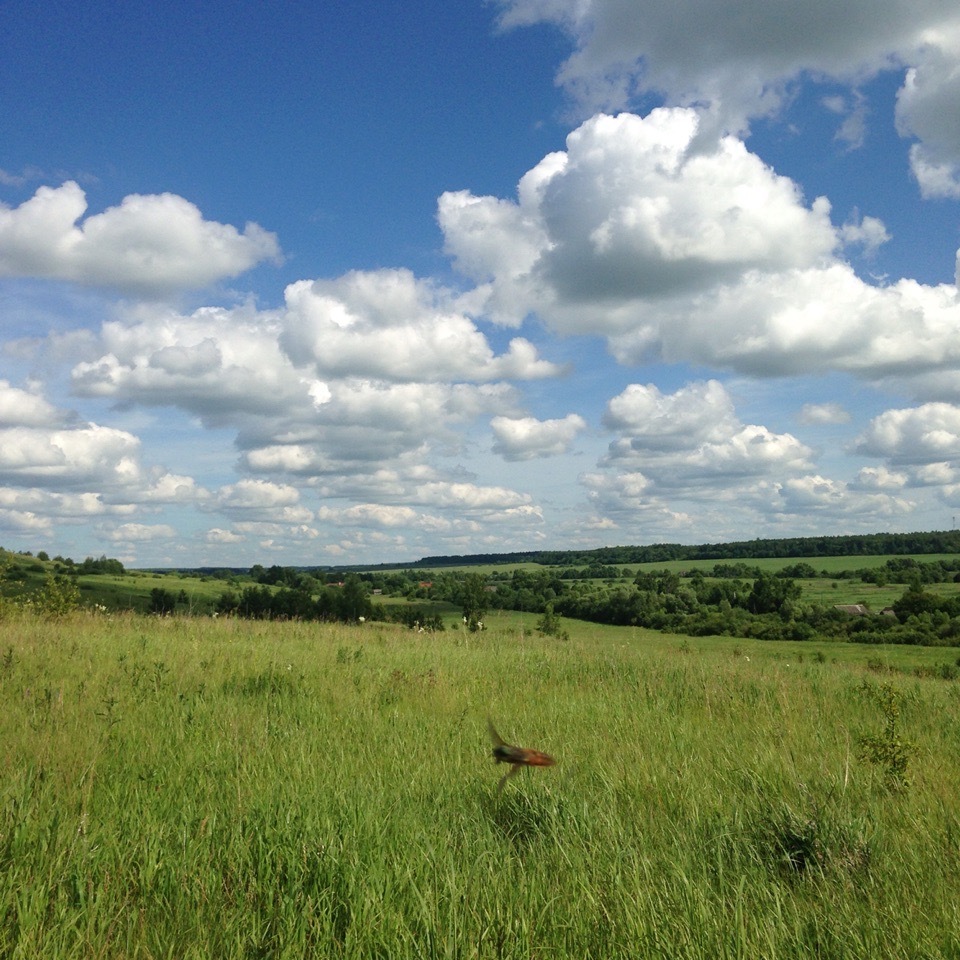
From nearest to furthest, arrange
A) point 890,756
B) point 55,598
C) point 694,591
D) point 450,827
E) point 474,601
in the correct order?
1. point 450,827
2. point 890,756
3. point 55,598
4. point 474,601
5. point 694,591

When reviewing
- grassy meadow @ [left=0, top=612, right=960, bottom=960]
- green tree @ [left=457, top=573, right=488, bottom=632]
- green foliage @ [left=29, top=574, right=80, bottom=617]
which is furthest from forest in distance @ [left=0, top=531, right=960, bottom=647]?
grassy meadow @ [left=0, top=612, right=960, bottom=960]

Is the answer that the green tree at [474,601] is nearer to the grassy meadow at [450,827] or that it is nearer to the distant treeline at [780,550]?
the grassy meadow at [450,827]

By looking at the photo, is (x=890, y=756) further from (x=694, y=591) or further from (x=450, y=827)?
(x=694, y=591)

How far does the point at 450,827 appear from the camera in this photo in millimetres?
4035

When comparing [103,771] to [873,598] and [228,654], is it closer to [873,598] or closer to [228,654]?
[228,654]

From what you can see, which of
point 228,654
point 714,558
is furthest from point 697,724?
point 714,558

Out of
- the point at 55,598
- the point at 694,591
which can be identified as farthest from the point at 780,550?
the point at 55,598

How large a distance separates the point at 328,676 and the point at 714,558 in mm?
171496

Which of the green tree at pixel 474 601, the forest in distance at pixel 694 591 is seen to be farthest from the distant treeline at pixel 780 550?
the green tree at pixel 474 601

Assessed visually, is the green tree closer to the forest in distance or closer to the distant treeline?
the forest in distance

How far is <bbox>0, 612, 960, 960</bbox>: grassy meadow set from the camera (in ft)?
9.21

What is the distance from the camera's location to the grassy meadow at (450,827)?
2.81m

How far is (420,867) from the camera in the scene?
329cm

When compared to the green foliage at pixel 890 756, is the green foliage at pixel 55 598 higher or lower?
higher
